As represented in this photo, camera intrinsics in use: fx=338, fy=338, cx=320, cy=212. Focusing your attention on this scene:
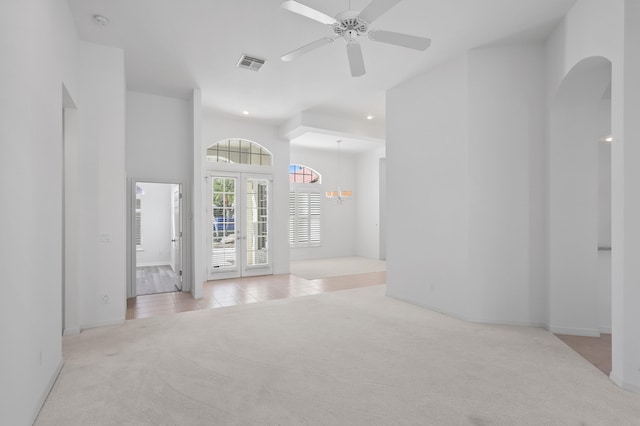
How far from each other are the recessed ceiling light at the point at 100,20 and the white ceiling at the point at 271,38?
6 centimetres

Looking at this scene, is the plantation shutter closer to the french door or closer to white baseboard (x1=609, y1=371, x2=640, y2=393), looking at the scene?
the french door

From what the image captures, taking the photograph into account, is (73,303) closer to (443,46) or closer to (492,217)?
(492,217)

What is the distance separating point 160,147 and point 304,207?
499 centimetres

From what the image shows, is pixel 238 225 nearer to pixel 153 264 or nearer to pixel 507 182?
pixel 153 264

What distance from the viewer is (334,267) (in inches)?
337

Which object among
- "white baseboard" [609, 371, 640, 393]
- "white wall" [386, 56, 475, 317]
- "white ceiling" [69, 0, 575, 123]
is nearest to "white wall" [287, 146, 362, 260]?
"white ceiling" [69, 0, 575, 123]

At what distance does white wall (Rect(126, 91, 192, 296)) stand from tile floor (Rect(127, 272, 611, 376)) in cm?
56

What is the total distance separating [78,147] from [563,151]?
18.2ft

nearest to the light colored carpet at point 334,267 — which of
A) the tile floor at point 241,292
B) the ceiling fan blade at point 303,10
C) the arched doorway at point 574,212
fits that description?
the tile floor at point 241,292

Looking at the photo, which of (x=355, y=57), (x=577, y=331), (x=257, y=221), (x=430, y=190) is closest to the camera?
(x=355, y=57)

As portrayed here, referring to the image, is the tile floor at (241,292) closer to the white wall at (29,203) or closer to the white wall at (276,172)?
the white wall at (276,172)

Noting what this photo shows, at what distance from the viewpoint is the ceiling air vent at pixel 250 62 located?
441cm

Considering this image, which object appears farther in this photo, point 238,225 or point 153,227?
point 153,227

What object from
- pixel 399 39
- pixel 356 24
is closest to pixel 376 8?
pixel 356 24
